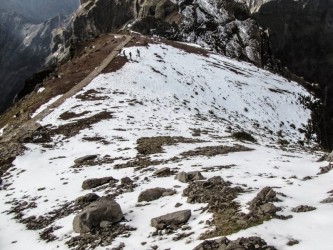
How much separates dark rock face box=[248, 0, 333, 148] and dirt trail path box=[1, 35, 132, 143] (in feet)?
303

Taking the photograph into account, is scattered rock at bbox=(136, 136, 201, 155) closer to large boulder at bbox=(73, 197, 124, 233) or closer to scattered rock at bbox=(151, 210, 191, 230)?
large boulder at bbox=(73, 197, 124, 233)

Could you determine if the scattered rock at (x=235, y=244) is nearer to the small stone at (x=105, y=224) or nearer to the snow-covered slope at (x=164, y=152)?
the snow-covered slope at (x=164, y=152)

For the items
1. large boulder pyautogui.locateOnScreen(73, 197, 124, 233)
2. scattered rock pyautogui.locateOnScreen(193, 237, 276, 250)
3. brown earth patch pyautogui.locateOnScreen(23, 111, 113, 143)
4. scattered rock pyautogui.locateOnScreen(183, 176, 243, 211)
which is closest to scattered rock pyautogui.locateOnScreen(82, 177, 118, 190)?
scattered rock pyautogui.locateOnScreen(183, 176, 243, 211)

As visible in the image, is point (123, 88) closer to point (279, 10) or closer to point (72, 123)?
point (72, 123)

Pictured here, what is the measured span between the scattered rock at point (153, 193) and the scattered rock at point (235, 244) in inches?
207

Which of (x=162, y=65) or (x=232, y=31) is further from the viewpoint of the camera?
(x=232, y=31)

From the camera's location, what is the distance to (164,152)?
24578mm

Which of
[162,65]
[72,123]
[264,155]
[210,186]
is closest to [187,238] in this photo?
[210,186]

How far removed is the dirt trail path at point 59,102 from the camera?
32662 mm

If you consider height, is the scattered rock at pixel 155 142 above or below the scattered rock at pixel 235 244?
below

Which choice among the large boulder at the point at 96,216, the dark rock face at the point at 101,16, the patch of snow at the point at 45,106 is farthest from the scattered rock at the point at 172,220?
the dark rock face at the point at 101,16

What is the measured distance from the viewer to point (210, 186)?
16.0 metres

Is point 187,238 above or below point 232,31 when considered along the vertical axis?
below

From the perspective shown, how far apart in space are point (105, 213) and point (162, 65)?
43.2 m
